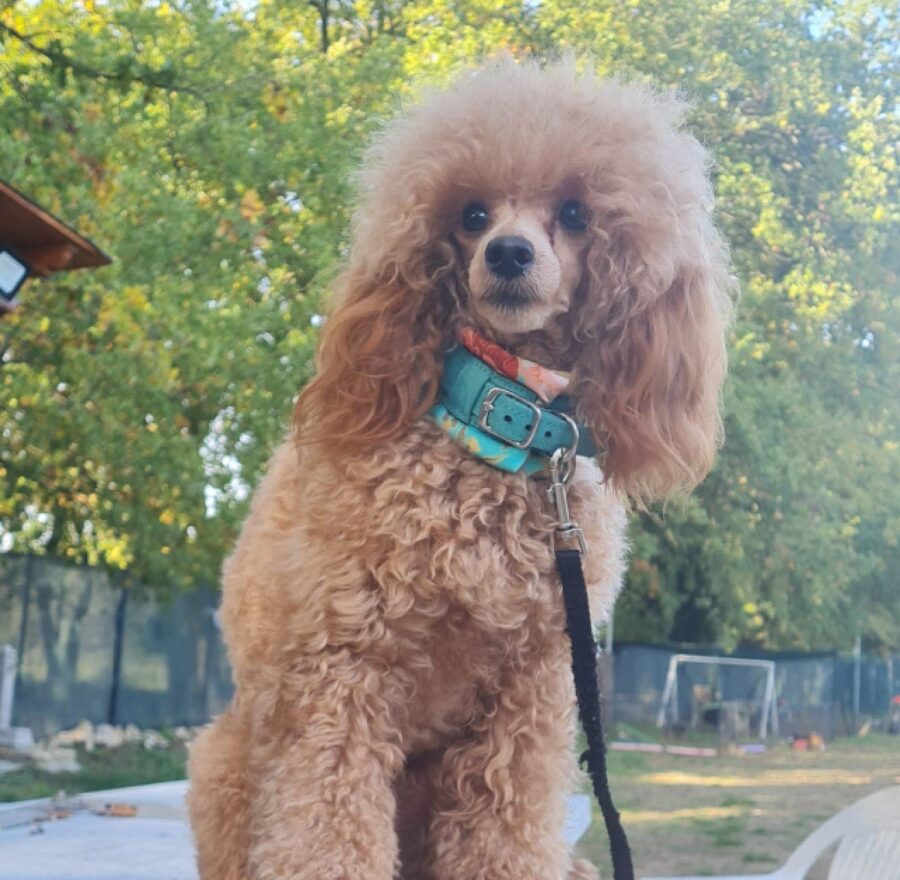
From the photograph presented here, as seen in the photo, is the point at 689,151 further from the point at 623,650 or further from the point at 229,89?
the point at 623,650

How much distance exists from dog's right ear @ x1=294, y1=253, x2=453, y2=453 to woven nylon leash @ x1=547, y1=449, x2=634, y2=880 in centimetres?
17

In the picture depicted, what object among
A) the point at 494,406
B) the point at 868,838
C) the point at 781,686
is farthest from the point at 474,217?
the point at 781,686

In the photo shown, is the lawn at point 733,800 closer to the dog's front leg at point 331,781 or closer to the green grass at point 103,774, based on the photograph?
the green grass at point 103,774

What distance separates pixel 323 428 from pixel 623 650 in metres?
10.1

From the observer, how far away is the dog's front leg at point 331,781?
119 cm

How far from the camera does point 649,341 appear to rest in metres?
1.34

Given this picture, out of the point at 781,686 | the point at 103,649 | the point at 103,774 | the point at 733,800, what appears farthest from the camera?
the point at 781,686

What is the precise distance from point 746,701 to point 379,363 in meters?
10.7

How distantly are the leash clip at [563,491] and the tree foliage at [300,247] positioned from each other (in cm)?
205

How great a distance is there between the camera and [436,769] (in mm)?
1364

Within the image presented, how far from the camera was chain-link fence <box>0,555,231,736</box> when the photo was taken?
7.41 m

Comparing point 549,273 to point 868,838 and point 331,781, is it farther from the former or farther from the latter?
point 868,838

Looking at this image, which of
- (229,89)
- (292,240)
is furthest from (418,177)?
(229,89)

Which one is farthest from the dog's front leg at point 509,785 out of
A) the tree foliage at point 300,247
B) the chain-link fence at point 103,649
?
the chain-link fence at point 103,649
